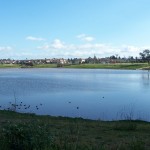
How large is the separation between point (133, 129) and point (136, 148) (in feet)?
23.4

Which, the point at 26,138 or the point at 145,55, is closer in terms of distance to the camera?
the point at 26,138

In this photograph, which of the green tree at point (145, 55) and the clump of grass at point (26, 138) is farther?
the green tree at point (145, 55)

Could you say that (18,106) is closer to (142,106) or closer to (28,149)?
(142,106)

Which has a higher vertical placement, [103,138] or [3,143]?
[3,143]

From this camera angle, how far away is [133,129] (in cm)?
1512

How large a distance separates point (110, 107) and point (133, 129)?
45.4 feet

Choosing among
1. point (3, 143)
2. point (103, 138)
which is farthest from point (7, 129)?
point (103, 138)

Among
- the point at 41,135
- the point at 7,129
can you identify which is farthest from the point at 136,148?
the point at 7,129

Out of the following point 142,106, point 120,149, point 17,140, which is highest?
point 17,140

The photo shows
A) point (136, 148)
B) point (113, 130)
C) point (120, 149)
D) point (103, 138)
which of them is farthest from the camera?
point (113, 130)

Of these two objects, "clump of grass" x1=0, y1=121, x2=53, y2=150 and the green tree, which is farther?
the green tree

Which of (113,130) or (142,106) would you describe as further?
(142,106)

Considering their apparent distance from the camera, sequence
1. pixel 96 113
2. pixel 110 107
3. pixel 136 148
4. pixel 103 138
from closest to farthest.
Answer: pixel 136 148 → pixel 103 138 → pixel 96 113 → pixel 110 107

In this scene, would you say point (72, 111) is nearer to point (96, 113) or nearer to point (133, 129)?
point (96, 113)
